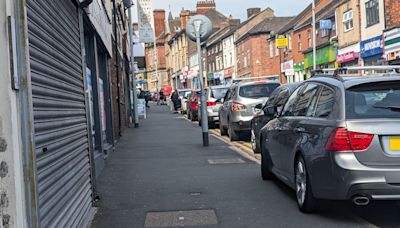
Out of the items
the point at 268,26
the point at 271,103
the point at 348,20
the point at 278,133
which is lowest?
the point at 278,133

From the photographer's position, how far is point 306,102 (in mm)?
7242

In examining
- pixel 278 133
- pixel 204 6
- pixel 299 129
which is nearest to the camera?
pixel 299 129

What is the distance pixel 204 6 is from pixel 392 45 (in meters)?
55.9

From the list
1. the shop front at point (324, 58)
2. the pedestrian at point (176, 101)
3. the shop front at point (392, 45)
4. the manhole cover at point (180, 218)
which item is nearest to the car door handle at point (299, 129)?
the manhole cover at point (180, 218)

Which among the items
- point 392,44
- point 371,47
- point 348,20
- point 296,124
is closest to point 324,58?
point 348,20

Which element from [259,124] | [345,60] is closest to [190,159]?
[259,124]

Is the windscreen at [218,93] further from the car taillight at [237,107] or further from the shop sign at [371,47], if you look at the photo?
the shop sign at [371,47]

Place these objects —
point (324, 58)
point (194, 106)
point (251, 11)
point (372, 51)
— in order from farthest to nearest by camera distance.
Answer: point (251, 11) < point (324, 58) < point (372, 51) < point (194, 106)

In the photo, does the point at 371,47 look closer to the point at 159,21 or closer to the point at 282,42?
the point at 282,42

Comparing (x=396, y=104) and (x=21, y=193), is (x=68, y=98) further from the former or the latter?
(x=396, y=104)

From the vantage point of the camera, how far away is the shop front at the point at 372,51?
101 feet

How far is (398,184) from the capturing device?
224 inches

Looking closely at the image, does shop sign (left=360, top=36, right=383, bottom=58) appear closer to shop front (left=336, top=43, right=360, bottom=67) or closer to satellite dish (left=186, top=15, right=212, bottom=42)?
shop front (left=336, top=43, right=360, bottom=67)

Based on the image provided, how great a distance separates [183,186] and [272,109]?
6.20ft
